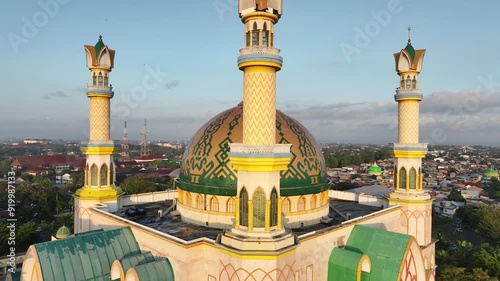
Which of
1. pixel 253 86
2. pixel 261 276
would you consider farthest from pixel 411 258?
pixel 253 86

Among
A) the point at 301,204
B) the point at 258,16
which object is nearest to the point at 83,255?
the point at 301,204

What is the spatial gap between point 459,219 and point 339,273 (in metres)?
36.9

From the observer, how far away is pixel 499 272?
59.8 ft

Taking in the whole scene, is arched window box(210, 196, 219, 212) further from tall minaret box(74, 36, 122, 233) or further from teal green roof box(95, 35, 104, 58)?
teal green roof box(95, 35, 104, 58)

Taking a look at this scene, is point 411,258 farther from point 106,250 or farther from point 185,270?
point 106,250

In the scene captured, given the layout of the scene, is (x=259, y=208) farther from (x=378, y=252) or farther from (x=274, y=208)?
(x=378, y=252)

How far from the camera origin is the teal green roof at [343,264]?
405 inches

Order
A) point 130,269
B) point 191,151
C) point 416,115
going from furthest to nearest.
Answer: point 416,115
point 191,151
point 130,269

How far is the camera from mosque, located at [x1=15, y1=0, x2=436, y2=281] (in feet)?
28.9

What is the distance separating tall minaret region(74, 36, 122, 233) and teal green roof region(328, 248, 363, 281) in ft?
33.7

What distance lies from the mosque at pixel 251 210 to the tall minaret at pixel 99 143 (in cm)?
5

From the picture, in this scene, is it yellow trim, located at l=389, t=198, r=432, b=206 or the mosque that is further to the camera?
yellow trim, located at l=389, t=198, r=432, b=206

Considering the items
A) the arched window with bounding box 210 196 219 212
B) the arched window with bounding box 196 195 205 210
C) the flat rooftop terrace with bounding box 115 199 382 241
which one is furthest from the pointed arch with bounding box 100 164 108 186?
the arched window with bounding box 210 196 219 212

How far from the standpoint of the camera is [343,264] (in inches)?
417
